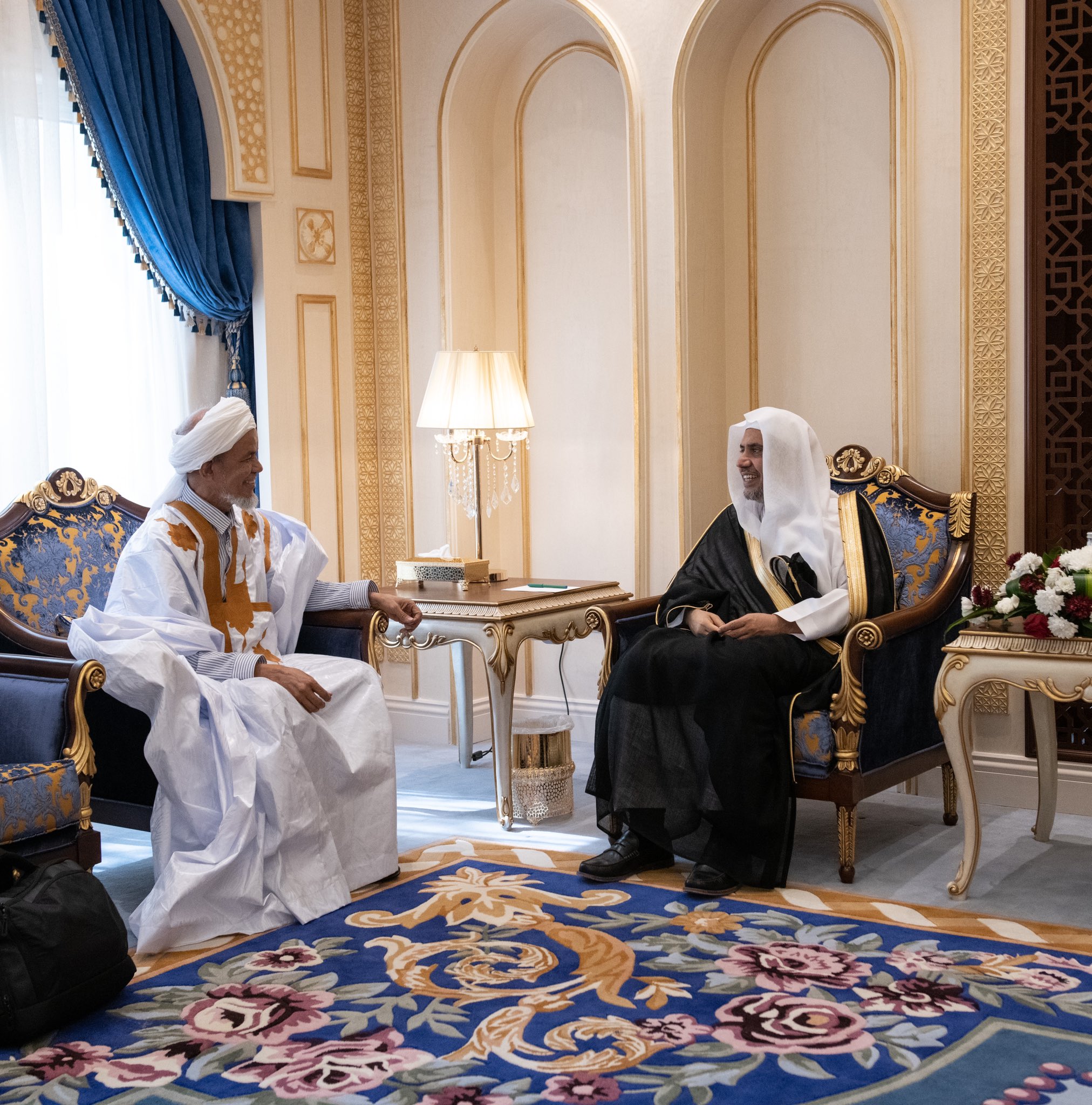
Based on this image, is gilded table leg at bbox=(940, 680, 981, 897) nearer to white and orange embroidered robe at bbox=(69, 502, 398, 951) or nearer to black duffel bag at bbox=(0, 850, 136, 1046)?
white and orange embroidered robe at bbox=(69, 502, 398, 951)

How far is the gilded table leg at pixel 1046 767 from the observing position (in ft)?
13.0

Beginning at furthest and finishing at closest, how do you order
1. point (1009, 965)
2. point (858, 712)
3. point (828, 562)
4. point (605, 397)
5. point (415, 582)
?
1. point (605, 397)
2. point (415, 582)
3. point (828, 562)
4. point (858, 712)
5. point (1009, 965)

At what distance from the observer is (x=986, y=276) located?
14.1 feet

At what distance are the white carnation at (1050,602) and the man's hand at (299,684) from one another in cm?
188

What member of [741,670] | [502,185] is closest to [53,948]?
[741,670]

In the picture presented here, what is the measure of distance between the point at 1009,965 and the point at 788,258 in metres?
2.92

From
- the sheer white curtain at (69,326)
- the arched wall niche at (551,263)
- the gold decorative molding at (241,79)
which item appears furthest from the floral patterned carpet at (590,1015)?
the gold decorative molding at (241,79)

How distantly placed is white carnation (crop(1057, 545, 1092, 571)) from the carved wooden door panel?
93cm

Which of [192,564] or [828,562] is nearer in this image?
[192,564]

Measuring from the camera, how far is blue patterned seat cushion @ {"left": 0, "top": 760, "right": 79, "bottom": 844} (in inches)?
120

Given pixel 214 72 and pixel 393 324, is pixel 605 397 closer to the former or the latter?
pixel 393 324

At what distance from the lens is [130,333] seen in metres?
5.11

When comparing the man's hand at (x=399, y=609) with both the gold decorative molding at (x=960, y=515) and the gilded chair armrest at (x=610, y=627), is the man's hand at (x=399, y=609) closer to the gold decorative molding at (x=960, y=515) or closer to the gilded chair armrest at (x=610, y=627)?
the gilded chair armrest at (x=610, y=627)

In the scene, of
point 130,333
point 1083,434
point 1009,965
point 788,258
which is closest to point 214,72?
point 130,333
